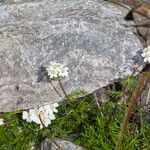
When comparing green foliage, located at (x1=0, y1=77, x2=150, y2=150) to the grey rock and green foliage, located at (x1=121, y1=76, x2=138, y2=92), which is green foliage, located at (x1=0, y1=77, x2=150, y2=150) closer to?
green foliage, located at (x1=121, y1=76, x2=138, y2=92)

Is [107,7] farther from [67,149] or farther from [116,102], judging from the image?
[67,149]

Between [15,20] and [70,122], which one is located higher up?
[15,20]

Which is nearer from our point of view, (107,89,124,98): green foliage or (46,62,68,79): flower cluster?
(46,62,68,79): flower cluster

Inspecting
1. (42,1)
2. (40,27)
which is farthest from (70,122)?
(42,1)

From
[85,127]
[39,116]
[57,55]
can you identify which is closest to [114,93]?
[85,127]

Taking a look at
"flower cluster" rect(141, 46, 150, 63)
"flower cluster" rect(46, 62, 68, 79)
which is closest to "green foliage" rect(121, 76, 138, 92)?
"flower cluster" rect(141, 46, 150, 63)

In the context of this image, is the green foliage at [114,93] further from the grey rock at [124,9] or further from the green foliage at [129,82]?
the grey rock at [124,9]
